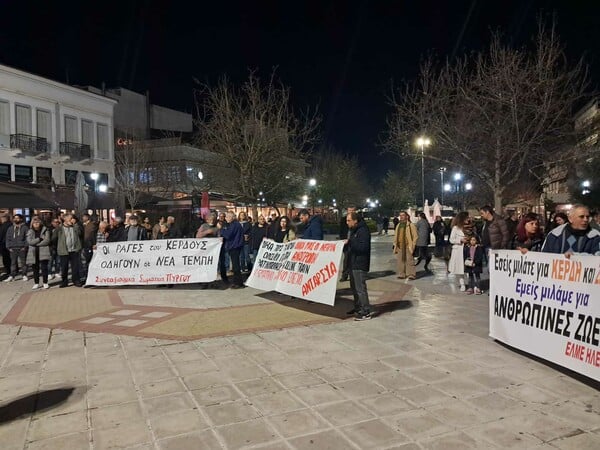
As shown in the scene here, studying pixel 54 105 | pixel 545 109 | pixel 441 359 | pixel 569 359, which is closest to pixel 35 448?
pixel 441 359

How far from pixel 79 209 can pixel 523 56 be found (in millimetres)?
15731

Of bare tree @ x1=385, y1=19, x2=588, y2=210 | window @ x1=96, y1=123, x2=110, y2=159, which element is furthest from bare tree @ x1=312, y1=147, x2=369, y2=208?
bare tree @ x1=385, y1=19, x2=588, y2=210

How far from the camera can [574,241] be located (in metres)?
5.88

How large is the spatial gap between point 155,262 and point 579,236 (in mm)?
8681

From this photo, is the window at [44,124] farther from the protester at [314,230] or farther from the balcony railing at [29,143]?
the protester at [314,230]

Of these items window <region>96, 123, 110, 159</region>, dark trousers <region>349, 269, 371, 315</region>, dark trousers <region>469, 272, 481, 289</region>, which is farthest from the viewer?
window <region>96, 123, 110, 159</region>

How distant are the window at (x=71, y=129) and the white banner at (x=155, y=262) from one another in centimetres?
2678

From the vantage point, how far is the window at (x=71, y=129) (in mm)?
35125

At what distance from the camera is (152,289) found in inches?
451

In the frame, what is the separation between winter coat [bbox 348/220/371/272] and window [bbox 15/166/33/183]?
3015 cm

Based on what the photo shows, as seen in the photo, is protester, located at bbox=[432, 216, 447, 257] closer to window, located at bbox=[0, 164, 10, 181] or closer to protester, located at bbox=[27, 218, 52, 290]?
protester, located at bbox=[27, 218, 52, 290]

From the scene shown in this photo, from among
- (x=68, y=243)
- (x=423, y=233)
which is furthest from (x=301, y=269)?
(x=423, y=233)

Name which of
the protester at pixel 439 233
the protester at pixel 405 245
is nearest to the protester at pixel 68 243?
the protester at pixel 405 245

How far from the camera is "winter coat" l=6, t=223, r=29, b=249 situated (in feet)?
44.0
